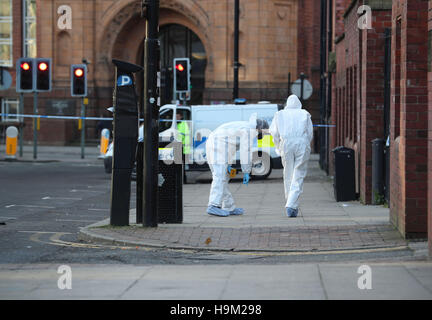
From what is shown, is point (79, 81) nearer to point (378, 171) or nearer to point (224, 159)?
point (378, 171)

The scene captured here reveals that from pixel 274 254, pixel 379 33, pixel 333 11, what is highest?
pixel 333 11

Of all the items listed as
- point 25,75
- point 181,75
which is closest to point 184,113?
point 181,75

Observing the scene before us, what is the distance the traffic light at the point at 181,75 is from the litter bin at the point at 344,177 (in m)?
10.8

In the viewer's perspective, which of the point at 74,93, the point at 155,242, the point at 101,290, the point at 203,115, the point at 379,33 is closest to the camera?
the point at 101,290

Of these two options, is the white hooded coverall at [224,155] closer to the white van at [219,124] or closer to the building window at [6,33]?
the white van at [219,124]

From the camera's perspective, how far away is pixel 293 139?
47.7 ft

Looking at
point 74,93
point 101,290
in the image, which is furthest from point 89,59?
point 101,290

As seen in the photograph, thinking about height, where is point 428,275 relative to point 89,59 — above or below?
below

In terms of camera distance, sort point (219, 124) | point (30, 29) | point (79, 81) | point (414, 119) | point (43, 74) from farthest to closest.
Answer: point (30, 29) < point (79, 81) < point (43, 74) < point (219, 124) < point (414, 119)

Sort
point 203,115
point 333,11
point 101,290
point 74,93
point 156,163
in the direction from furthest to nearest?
point 74,93
point 333,11
point 203,115
point 156,163
point 101,290

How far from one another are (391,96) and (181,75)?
48.3ft

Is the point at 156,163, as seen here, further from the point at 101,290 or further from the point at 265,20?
the point at 265,20
